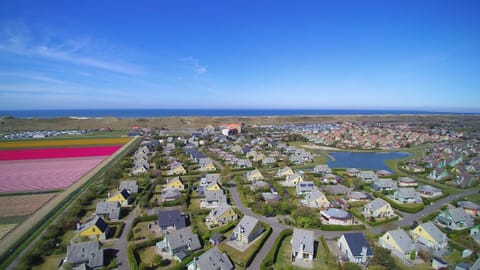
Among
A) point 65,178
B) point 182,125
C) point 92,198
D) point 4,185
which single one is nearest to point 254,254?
point 92,198

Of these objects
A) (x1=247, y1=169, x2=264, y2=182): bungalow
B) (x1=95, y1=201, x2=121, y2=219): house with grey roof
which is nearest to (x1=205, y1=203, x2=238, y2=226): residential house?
(x1=95, y1=201, x2=121, y2=219): house with grey roof

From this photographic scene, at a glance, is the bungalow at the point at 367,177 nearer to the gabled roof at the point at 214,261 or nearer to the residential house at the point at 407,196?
the residential house at the point at 407,196

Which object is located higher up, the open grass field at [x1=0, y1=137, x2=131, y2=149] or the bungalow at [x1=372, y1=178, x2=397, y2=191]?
the open grass field at [x1=0, y1=137, x2=131, y2=149]

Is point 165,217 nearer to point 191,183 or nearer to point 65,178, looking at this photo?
Answer: point 191,183

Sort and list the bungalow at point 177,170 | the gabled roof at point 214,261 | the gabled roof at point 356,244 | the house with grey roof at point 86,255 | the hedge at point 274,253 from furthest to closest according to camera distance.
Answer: the bungalow at point 177,170
the gabled roof at point 356,244
the hedge at point 274,253
the house with grey roof at point 86,255
the gabled roof at point 214,261

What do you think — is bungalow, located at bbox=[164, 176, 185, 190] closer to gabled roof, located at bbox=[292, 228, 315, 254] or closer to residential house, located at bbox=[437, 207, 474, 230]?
gabled roof, located at bbox=[292, 228, 315, 254]

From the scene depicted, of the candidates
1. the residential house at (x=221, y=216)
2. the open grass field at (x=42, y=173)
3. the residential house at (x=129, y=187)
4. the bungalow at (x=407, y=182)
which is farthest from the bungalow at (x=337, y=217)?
the open grass field at (x=42, y=173)

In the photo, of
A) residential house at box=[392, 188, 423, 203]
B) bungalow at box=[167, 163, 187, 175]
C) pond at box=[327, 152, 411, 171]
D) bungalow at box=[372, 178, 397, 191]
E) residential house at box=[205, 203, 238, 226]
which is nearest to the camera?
residential house at box=[205, 203, 238, 226]
